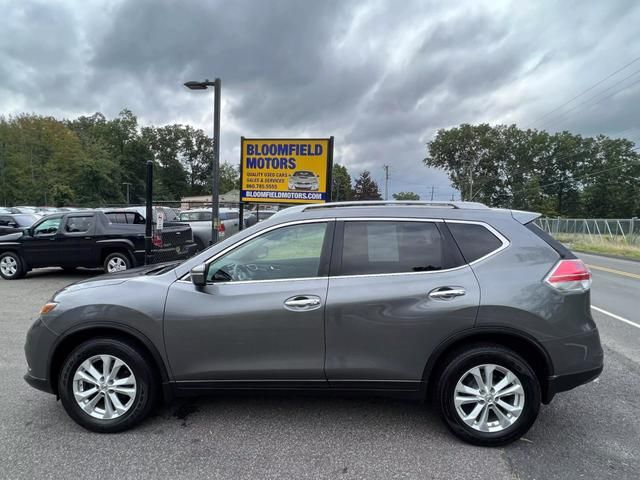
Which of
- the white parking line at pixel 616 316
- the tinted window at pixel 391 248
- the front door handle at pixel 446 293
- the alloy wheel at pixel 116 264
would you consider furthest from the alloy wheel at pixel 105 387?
the white parking line at pixel 616 316

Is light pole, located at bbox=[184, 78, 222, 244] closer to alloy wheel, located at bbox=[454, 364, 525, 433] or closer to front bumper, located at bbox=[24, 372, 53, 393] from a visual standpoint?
front bumper, located at bbox=[24, 372, 53, 393]

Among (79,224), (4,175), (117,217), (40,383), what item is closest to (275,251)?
(40,383)

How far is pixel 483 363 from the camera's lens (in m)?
2.92

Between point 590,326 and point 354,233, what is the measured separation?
6.08ft

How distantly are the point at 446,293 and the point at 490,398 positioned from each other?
0.83 m

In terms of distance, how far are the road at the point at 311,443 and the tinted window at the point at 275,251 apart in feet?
3.25

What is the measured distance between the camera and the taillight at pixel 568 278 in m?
2.91

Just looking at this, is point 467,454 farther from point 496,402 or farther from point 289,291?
point 289,291

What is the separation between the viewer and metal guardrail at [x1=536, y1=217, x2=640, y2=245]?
2552 centimetres

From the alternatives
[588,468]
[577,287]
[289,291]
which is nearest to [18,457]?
[289,291]

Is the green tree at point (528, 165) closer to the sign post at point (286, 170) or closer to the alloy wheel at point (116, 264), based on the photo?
the sign post at point (286, 170)

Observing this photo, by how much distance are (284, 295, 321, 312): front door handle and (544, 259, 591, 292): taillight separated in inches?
65.9

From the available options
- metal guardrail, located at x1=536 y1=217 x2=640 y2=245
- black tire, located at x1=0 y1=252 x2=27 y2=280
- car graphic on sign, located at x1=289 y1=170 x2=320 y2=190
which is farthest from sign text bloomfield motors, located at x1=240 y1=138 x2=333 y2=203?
metal guardrail, located at x1=536 y1=217 x2=640 y2=245

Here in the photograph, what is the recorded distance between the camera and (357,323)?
292cm
